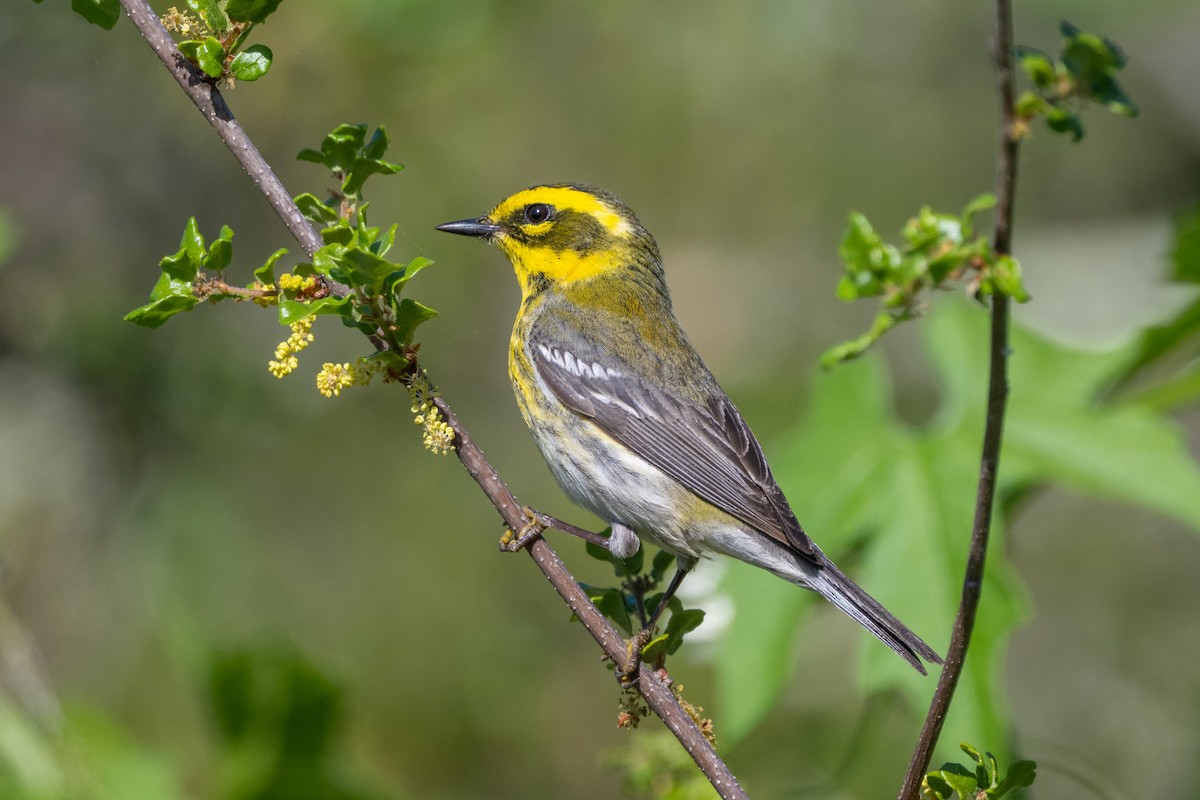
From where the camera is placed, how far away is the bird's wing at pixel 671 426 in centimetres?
333

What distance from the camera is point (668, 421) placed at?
141 inches

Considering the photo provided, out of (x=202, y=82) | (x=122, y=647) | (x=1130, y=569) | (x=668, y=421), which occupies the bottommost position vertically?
(x=1130, y=569)

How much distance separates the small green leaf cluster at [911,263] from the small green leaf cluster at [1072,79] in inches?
5.6

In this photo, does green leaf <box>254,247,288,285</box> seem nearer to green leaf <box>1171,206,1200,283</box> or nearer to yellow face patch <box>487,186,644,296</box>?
yellow face patch <box>487,186,644,296</box>

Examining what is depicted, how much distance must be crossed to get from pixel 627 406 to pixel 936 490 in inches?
37.7

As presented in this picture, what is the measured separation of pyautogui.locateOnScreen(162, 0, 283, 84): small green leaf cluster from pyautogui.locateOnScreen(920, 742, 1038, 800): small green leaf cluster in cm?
157

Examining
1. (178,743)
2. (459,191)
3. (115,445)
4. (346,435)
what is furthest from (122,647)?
(459,191)

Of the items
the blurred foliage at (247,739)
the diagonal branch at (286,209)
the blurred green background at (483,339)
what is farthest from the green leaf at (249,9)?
the blurred green background at (483,339)

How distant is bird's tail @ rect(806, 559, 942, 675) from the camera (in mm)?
2684

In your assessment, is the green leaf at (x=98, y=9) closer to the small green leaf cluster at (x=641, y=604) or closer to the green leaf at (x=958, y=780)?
the small green leaf cluster at (x=641, y=604)

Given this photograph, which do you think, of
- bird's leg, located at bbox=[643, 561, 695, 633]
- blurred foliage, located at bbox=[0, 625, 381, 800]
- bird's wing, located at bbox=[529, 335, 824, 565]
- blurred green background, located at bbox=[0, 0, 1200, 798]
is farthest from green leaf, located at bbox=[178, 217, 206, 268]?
blurred green background, located at bbox=[0, 0, 1200, 798]

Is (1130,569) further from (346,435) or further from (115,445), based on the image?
(115,445)

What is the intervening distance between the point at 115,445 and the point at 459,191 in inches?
101

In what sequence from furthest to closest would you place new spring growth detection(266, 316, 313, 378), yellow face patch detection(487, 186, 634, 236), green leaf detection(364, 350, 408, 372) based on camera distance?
yellow face patch detection(487, 186, 634, 236)
green leaf detection(364, 350, 408, 372)
new spring growth detection(266, 316, 313, 378)
